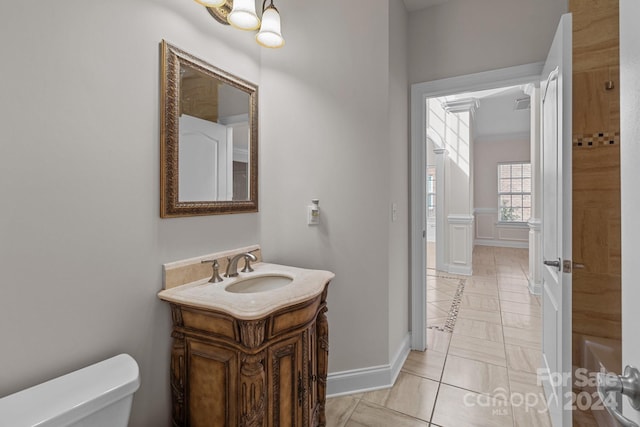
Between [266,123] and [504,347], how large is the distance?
2665 millimetres

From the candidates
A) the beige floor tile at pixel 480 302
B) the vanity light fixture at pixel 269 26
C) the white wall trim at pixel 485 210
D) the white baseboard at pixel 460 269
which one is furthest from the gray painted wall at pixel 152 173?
the white wall trim at pixel 485 210

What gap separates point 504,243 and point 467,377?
6.82m

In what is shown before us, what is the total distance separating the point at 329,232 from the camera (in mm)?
2031

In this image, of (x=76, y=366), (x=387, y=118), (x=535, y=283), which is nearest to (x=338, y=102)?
(x=387, y=118)

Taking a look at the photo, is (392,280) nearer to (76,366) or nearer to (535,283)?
(76,366)

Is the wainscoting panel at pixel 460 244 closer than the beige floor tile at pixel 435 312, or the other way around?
the beige floor tile at pixel 435 312

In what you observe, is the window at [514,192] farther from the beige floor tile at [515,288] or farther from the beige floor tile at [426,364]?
the beige floor tile at [426,364]

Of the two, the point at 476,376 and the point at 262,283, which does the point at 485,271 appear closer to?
the point at 476,376

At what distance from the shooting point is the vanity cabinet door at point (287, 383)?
1297mm

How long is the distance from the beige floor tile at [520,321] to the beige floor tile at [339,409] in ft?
6.60

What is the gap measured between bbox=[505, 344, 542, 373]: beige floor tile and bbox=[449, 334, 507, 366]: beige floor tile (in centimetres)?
5

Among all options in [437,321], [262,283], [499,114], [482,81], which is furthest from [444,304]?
[499,114]

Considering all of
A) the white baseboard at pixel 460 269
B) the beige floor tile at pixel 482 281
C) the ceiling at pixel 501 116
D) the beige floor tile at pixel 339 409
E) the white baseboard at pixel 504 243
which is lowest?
the beige floor tile at pixel 339 409

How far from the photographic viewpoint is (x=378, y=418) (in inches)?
70.6
